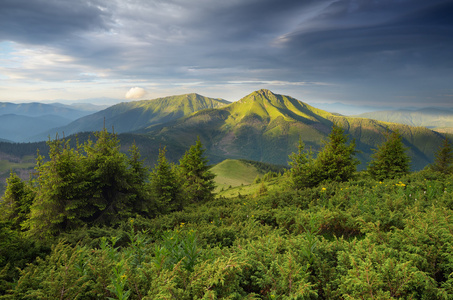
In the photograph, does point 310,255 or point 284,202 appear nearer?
point 310,255

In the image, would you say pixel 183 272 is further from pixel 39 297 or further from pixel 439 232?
pixel 439 232

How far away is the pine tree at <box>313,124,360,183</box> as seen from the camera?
20.6 metres

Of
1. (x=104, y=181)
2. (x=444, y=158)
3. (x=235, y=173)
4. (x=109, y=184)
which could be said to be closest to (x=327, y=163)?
(x=109, y=184)

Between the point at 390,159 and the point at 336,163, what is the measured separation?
33.1ft

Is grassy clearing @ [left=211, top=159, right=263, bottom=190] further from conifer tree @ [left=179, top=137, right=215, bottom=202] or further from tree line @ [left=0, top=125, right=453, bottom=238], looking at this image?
tree line @ [left=0, top=125, right=453, bottom=238]

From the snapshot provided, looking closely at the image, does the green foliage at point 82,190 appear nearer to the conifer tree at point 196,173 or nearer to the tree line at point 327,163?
the conifer tree at point 196,173

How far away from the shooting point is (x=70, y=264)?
4.21 meters

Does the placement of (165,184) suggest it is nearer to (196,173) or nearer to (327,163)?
(196,173)

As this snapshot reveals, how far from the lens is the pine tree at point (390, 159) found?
2545 cm

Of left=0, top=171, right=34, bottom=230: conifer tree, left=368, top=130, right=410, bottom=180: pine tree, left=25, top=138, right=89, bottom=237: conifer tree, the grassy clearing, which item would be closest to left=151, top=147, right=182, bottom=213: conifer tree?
left=25, top=138, right=89, bottom=237: conifer tree

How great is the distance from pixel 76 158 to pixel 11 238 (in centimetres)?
826

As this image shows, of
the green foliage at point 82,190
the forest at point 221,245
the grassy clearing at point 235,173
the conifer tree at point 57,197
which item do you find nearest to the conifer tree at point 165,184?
the forest at point 221,245

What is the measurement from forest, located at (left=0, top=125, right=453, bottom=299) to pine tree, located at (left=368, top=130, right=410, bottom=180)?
13334 millimetres

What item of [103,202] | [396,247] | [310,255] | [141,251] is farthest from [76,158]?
[396,247]
